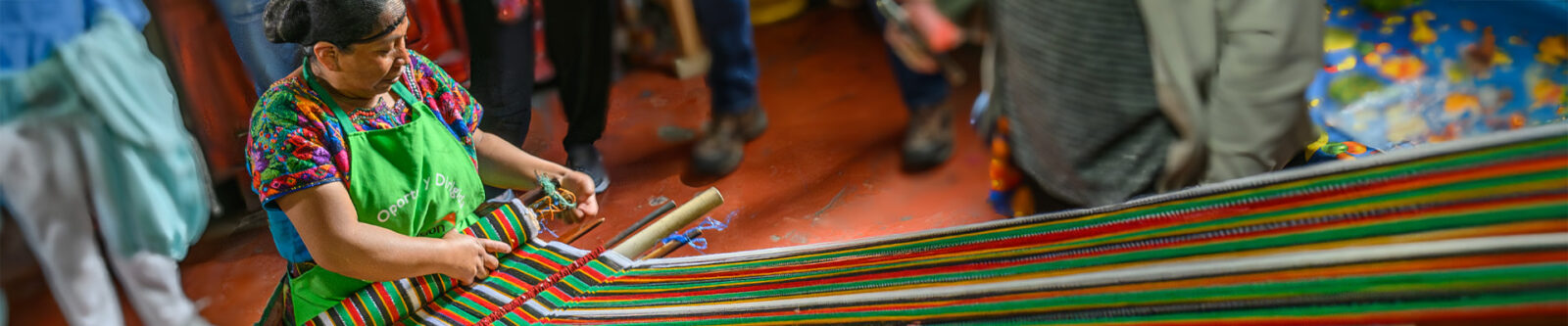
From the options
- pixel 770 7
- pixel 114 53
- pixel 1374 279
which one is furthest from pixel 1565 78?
pixel 114 53

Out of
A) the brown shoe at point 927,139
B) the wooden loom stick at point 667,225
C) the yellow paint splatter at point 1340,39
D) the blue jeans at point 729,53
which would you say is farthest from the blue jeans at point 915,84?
the yellow paint splatter at point 1340,39

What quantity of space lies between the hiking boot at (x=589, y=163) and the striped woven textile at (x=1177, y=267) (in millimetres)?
113

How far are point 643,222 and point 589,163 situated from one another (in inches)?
4.6

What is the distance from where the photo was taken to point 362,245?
1.23 metres

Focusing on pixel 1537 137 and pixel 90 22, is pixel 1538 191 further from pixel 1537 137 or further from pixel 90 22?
pixel 90 22

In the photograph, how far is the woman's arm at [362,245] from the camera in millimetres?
1177

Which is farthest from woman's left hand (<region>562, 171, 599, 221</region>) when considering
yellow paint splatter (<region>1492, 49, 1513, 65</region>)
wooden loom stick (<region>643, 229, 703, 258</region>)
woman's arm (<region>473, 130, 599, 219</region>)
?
yellow paint splatter (<region>1492, 49, 1513, 65</region>)

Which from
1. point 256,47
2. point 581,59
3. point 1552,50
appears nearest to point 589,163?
point 581,59

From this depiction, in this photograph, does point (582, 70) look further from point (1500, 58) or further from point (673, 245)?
point (1500, 58)

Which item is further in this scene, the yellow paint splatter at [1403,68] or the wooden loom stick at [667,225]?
the yellow paint splatter at [1403,68]

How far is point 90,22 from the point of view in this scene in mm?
1146

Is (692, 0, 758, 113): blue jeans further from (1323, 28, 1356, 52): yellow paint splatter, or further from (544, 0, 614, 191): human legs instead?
(1323, 28, 1356, 52): yellow paint splatter

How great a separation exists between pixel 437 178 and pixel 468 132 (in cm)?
8

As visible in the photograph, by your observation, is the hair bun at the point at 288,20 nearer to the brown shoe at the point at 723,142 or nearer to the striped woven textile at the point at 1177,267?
the striped woven textile at the point at 1177,267
